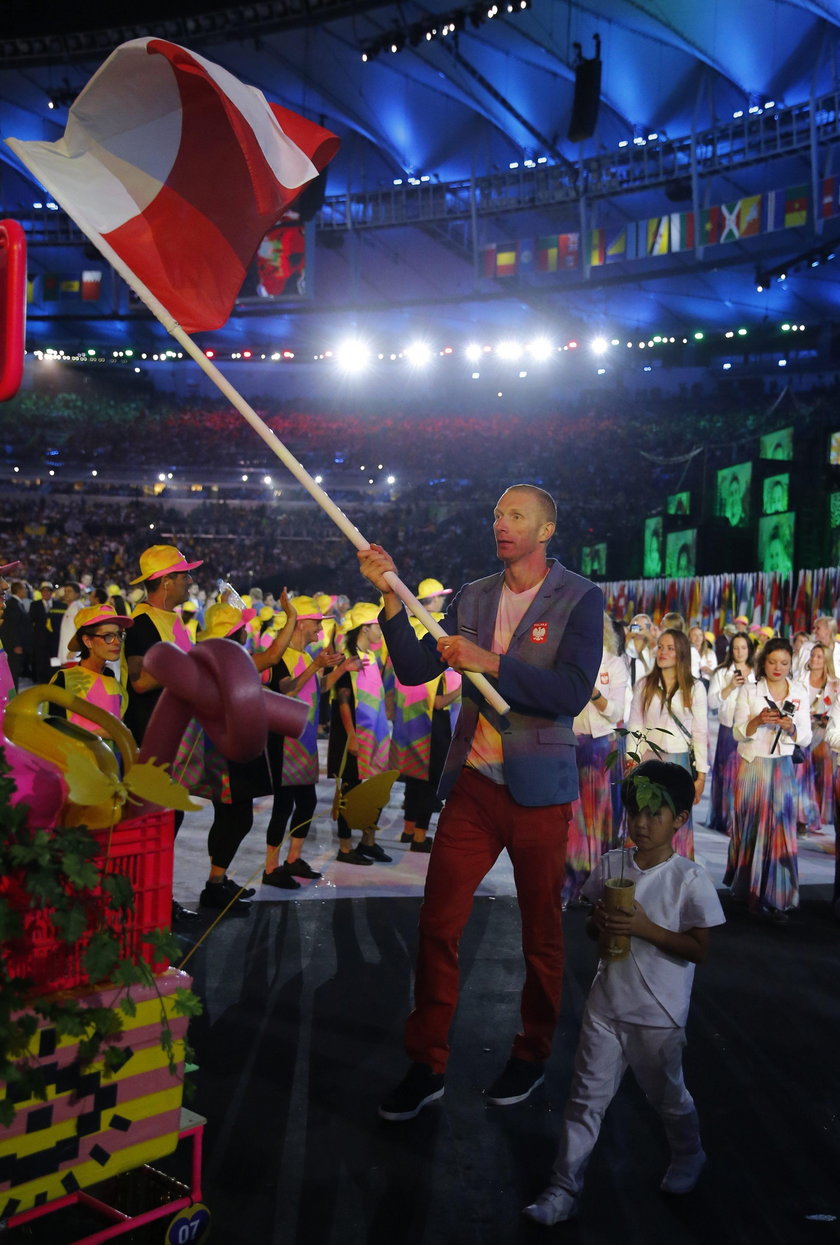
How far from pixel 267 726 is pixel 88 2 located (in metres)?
36.8

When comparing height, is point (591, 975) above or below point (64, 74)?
below

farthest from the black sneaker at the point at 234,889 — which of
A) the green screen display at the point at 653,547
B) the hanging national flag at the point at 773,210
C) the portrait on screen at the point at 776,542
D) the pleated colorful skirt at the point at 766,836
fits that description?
the hanging national flag at the point at 773,210

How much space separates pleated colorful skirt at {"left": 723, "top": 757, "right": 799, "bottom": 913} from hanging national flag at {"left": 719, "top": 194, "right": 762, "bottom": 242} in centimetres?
2627

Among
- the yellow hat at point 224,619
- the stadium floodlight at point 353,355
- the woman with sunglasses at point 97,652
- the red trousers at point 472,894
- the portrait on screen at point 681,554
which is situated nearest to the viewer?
the red trousers at point 472,894

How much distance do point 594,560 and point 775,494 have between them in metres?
9.20

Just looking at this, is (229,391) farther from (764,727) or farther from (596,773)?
(764,727)

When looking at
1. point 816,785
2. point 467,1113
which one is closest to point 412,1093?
point 467,1113

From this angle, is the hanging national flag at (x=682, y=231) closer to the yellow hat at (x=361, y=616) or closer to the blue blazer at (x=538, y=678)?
the yellow hat at (x=361, y=616)

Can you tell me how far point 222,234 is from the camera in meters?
3.33

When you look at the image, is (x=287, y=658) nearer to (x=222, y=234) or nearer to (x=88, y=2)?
(x=222, y=234)

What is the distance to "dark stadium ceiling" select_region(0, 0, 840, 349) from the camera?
28.0 metres

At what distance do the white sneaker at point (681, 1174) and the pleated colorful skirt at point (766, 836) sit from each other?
3.24 m

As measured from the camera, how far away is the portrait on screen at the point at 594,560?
27.7 m

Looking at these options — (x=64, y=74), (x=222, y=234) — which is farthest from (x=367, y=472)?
(x=222, y=234)
